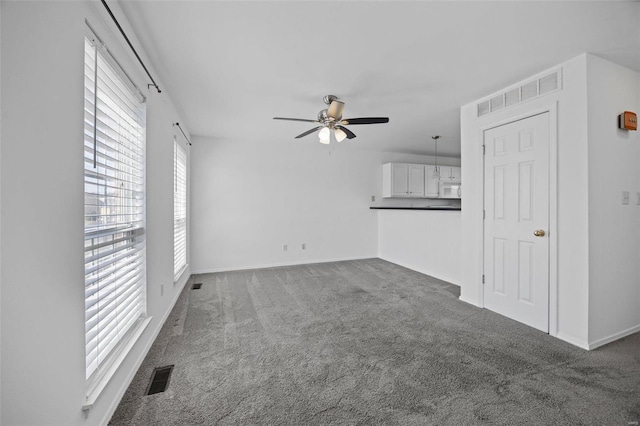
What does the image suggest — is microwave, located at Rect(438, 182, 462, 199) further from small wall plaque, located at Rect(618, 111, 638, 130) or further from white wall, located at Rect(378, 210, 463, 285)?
small wall plaque, located at Rect(618, 111, 638, 130)

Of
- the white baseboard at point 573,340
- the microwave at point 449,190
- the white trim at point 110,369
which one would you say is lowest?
the white baseboard at point 573,340

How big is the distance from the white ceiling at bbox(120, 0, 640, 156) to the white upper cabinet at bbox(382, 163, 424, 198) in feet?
8.42

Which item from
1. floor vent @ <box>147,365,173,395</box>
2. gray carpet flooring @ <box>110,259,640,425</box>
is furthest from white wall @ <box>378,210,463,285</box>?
floor vent @ <box>147,365,173,395</box>

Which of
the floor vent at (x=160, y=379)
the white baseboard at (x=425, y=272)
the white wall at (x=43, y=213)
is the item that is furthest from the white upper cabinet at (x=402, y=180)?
the white wall at (x=43, y=213)

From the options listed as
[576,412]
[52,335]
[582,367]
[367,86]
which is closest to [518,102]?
[367,86]

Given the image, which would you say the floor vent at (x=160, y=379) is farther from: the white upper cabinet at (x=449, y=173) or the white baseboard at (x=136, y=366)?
the white upper cabinet at (x=449, y=173)

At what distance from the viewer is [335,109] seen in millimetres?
2721

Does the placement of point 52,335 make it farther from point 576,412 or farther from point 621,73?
point 621,73

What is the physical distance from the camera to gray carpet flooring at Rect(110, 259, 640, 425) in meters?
1.48

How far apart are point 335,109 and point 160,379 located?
8.87 ft

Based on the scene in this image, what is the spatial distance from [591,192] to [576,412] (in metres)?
1.64

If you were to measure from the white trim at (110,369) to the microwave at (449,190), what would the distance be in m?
6.12

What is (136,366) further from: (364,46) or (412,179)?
(412,179)

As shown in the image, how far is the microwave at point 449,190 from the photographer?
20.4 feet
